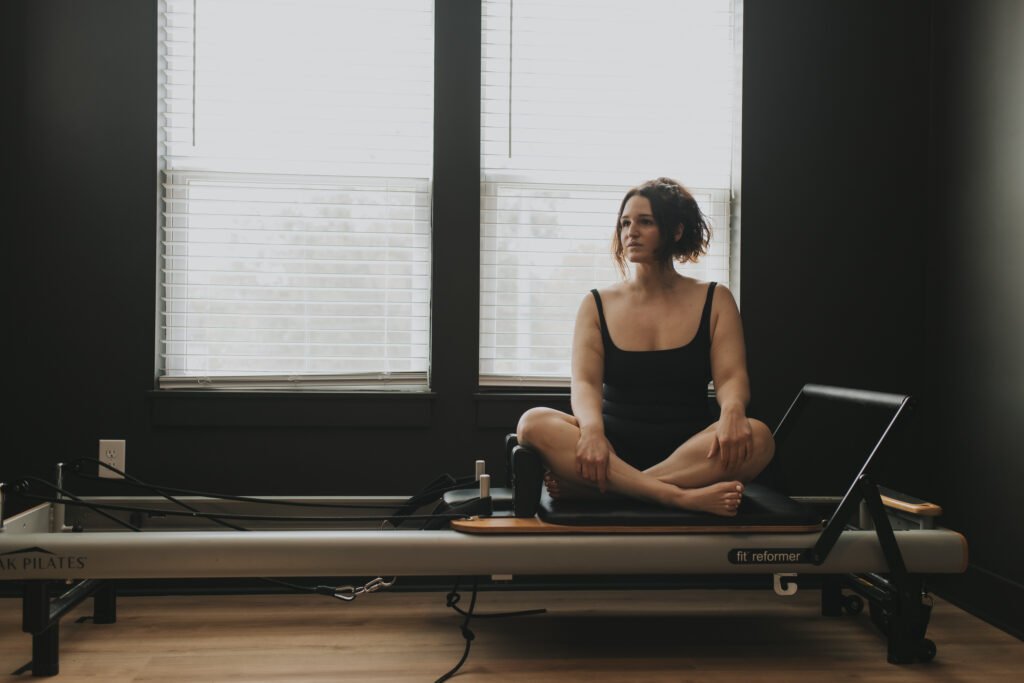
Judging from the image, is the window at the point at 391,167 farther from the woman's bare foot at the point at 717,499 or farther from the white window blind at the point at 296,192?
the woman's bare foot at the point at 717,499

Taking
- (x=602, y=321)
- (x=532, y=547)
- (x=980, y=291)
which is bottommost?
(x=532, y=547)

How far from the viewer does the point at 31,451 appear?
2537 millimetres

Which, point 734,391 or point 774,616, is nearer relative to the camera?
point 734,391

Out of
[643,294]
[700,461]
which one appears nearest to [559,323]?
[643,294]

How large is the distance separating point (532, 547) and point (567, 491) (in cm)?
23

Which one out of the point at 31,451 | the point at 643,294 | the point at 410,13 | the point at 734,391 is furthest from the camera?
the point at 410,13

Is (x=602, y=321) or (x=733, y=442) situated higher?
(x=602, y=321)

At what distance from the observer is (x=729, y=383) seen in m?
2.13

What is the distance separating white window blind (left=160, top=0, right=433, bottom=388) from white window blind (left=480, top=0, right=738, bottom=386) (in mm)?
259

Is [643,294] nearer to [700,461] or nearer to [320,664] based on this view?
[700,461]

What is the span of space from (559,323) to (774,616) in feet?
3.90

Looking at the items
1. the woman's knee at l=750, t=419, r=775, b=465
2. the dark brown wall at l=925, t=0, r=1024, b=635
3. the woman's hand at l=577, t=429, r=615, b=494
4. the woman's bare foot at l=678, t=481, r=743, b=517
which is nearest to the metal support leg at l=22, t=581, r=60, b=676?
the woman's hand at l=577, t=429, r=615, b=494

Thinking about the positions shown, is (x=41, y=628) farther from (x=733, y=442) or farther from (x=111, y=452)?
(x=733, y=442)

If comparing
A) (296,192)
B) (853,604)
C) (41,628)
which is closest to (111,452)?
(41,628)
